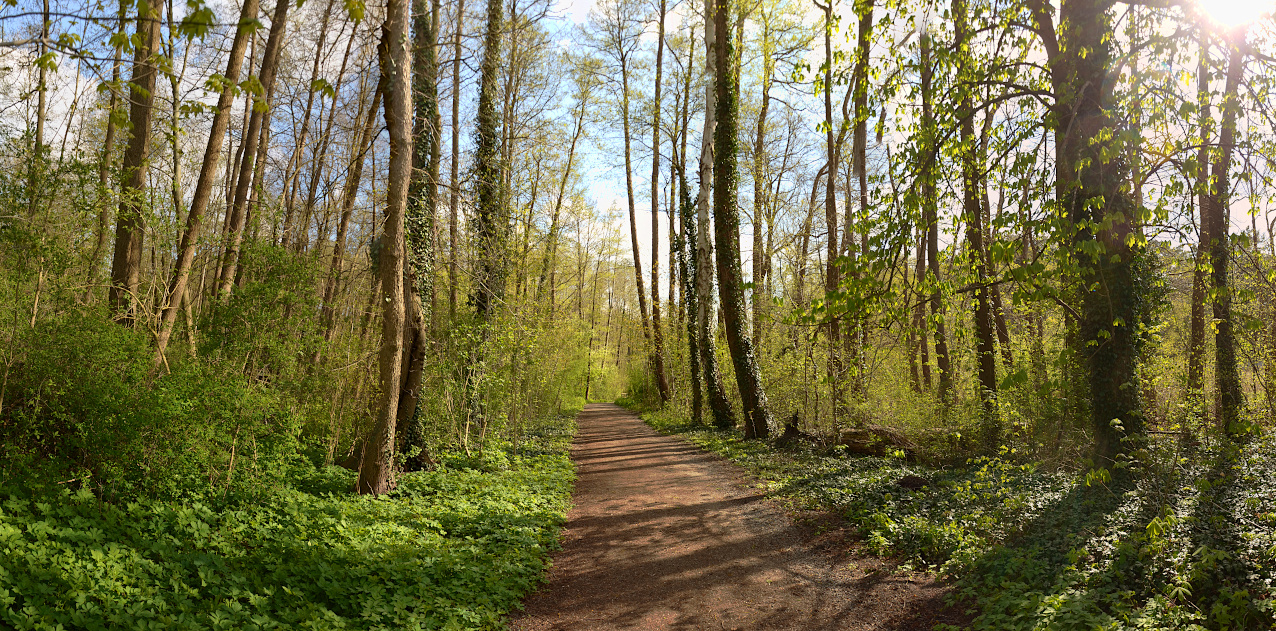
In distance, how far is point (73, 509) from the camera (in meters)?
4.20

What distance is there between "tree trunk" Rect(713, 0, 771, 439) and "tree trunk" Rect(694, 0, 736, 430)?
333 mm

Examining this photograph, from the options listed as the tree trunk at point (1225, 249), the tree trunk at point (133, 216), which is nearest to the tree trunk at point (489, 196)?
the tree trunk at point (133, 216)

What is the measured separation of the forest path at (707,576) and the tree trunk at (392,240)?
2301mm

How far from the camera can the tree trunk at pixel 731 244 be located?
12625mm

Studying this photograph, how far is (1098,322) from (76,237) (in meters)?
10.1

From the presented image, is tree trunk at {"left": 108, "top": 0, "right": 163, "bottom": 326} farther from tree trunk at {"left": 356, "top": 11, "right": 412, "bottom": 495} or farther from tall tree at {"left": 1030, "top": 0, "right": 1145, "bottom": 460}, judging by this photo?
tall tree at {"left": 1030, "top": 0, "right": 1145, "bottom": 460}

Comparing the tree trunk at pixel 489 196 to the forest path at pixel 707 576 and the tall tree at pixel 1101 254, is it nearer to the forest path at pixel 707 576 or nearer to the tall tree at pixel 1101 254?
the forest path at pixel 707 576

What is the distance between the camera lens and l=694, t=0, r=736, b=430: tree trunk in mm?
13466

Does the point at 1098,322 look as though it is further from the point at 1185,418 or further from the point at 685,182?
the point at 685,182

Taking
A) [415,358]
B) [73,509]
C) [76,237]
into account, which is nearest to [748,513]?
[415,358]

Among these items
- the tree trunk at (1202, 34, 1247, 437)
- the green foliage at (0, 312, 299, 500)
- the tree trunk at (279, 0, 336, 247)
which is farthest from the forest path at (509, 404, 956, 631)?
the tree trunk at (279, 0, 336, 247)

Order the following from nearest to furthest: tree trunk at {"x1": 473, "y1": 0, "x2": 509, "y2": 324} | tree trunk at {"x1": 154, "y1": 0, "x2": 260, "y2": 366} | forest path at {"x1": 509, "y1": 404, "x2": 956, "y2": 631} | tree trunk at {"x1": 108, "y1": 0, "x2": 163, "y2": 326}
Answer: forest path at {"x1": 509, "y1": 404, "x2": 956, "y2": 631} → tree trunk at {"x1": 108, "y1": 0, "x2": 163, "y2": 326} → tree trunk at {"x1": 154, "y1": 0, "x2": 260, "y2": 366} → tree trunk at {"x1": 473, "y1": 0, "x2": 509, "y2": 324}

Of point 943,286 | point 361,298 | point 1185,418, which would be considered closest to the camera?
point 943,286

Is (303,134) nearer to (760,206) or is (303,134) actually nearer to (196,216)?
(196,216)
